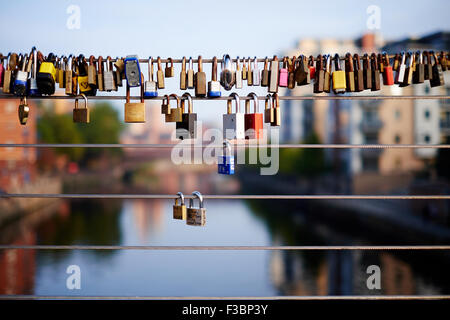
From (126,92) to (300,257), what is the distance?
37.1m

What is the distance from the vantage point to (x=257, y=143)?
1982 mm

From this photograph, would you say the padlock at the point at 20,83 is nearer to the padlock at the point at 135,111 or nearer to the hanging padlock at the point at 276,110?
the padlock at the point at 135,111

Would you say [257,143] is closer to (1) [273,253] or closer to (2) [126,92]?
(2) [126,92]

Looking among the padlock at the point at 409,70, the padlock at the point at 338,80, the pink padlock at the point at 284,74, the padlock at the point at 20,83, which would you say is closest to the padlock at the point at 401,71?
the padlock at the point at 409,70

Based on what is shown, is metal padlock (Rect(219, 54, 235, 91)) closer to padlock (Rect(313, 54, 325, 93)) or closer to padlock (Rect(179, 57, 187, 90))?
padlock (Rect(179, 57, 187, 90))

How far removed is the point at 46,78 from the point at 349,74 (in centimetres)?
127

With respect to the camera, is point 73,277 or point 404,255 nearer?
point 73,277

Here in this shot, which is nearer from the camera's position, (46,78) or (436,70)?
(46,78)

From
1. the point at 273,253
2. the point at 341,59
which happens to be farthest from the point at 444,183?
the point at 341,59

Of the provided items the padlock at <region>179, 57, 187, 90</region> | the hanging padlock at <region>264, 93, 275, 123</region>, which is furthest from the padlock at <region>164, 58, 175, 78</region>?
the hanging padlock at <region>264, 93, 275, 123</region>

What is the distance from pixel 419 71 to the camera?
207 cm

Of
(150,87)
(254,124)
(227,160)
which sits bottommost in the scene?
(227,160)

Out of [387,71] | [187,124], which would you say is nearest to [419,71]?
[387,71]

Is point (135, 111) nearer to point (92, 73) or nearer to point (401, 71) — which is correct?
point (92, 73)
